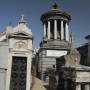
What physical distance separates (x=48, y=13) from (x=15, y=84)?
52.5 ft

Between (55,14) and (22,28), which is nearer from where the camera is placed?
(22,28)

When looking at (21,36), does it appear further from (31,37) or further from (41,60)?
(41,60)

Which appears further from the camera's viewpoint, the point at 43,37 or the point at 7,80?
the point at 43,37

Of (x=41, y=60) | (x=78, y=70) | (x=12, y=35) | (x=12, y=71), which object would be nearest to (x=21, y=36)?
(x=12, y=35)

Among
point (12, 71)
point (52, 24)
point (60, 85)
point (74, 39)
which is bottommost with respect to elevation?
point (60, 85)

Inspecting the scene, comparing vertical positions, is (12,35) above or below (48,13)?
below

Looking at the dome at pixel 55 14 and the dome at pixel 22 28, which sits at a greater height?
the dome at pixel 55 14

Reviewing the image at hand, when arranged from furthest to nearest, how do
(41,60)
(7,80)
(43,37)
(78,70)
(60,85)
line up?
1. (43,37)
2. (41,60)
3. (60,85)
4. (78,70)
5. (7,80)

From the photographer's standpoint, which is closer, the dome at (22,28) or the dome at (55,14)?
the dome at (22,28)

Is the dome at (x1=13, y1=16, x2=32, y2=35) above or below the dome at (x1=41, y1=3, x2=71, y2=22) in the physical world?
below

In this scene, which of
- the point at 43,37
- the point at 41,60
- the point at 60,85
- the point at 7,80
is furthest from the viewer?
the point at 43,37

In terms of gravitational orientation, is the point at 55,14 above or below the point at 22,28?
above

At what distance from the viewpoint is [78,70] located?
46.5 ft

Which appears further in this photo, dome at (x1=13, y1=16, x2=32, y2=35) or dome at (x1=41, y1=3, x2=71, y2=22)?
dome at (x1=41, y1=3, x2=71, y2=22)
